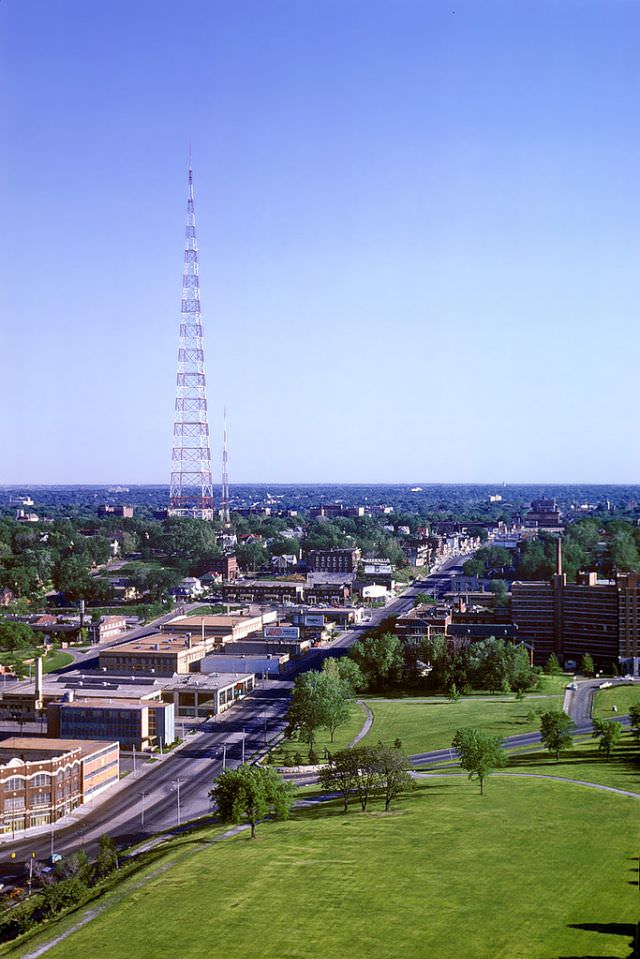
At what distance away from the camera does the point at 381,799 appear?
54.6 m

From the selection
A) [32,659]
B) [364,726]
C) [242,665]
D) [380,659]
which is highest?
[380,659]

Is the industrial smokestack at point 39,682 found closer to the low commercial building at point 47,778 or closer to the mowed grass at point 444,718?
the low commercial building at point 47,778

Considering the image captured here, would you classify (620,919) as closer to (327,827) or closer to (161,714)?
(327,827)

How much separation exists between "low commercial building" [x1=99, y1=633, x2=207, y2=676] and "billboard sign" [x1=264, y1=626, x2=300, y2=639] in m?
13.7

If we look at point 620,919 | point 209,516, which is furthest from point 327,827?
point 209,516

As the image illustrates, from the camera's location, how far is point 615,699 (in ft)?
254

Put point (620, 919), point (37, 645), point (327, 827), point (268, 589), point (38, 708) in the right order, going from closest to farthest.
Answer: point (620, 919) → point (327, 827) → point (38, 708) → point (37, 645) → point (268, 589)

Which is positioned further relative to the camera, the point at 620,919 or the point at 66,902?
the point at 66,902

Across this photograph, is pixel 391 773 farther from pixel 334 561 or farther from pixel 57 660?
pixel 334 561

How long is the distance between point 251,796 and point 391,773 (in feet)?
24.7

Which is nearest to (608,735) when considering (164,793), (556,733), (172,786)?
(556,733)

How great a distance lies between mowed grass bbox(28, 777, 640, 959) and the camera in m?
36.2

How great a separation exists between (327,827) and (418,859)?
6.38 meters

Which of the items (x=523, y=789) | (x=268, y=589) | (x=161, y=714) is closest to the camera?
(x=523, y=789)
